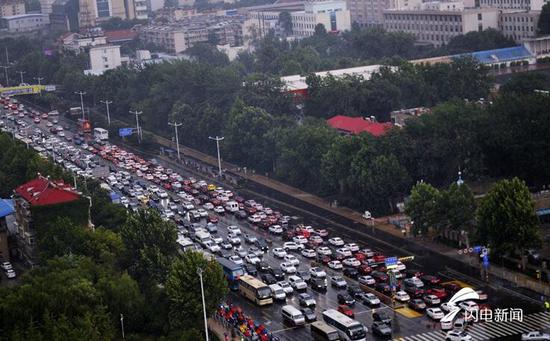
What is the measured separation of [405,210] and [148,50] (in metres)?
82.7

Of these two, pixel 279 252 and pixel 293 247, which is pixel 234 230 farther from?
pixel 279 252

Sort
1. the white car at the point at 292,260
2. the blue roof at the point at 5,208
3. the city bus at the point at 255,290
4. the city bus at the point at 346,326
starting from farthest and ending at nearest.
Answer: the blue roof at the point at 5,208 < the white car at the point at 292,260 < the city bus at the point at 255,290 < the city bus at the point at 346,326

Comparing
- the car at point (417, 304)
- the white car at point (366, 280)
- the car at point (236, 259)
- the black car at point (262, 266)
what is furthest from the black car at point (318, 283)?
the car at point (417, 304)

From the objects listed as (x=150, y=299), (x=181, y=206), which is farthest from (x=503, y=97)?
(x=150, y=299)

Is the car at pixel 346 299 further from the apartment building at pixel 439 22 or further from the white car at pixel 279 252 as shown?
the apartment building at pixel 439 22

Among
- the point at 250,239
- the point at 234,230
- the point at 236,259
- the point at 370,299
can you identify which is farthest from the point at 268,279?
the point at 234,230

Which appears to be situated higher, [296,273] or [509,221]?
[509,221]

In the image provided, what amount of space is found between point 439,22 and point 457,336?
74.9 m

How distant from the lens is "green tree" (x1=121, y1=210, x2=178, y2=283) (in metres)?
43.7

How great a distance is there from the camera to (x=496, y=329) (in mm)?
38094

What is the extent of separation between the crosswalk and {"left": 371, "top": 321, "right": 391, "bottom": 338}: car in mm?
445

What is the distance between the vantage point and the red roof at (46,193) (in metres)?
51.0

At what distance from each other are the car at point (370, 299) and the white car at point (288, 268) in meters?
5.00

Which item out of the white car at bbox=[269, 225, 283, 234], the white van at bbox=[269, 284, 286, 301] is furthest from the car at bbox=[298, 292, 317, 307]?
the white car at bbox=[269, 225, 283, 234]
